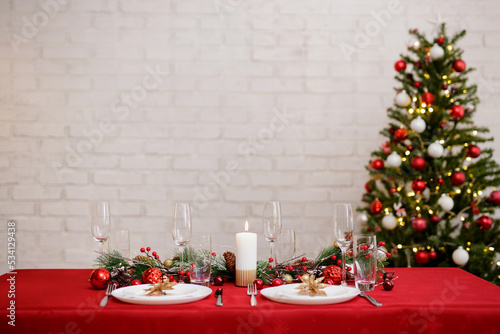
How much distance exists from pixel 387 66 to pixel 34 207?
7.23ft

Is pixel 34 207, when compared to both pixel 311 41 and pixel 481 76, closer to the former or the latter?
pixel 311 41

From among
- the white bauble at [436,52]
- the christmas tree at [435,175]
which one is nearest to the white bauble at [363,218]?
the christmas tree at [435,175]

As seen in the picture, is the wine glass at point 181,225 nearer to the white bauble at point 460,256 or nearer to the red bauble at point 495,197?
the white bauble at point 460,256

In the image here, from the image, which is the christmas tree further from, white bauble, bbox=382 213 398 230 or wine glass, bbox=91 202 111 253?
wine glass, bbox=91 202 111 253

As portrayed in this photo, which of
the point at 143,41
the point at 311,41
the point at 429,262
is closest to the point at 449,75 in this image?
the point at 311,41

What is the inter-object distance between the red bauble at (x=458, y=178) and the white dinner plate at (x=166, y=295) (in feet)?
5.53

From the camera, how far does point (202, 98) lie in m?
2.87

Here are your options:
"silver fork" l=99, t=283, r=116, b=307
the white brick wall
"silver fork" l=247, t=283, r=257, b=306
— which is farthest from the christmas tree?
"silver fork" l=99, t=283, r=116, b=307

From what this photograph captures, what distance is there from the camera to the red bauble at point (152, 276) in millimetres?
1357

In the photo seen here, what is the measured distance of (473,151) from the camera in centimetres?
253

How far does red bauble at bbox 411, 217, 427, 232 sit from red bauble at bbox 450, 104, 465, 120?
0.56 m

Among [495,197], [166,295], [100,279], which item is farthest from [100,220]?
[495,197]

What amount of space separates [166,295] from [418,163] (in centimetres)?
171

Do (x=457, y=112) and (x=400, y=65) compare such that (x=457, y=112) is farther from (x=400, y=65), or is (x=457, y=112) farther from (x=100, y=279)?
(x=100, y=279)
